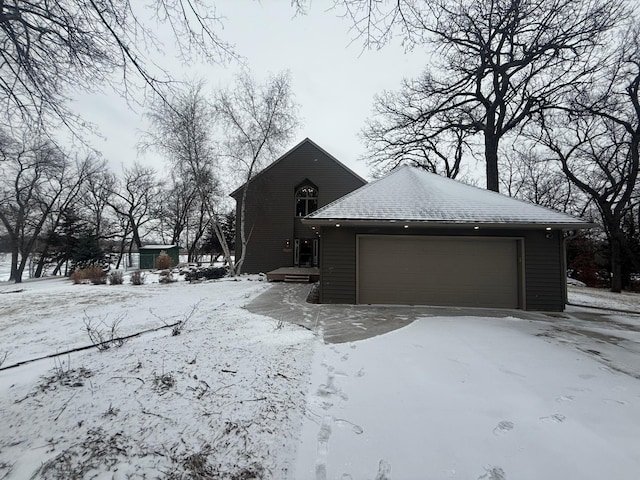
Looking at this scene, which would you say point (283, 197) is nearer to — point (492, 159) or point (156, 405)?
point (492, 159)

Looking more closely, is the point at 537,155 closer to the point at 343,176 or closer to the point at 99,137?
the point at 343,176

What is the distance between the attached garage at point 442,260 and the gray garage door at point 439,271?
27mm

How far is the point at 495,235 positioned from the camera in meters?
7.57

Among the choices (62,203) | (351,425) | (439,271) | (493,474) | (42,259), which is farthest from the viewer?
(62,203)

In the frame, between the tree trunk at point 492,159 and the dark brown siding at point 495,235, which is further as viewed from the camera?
the tree trunk at point 492,159

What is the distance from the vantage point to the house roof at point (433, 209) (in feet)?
23.6

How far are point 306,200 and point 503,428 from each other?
1480 centimetres

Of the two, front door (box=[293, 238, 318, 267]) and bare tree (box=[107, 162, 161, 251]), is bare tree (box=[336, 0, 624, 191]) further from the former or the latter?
bare tree (box=[107, 162, 161, 251])

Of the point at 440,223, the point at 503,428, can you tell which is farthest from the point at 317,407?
the point at 440,223

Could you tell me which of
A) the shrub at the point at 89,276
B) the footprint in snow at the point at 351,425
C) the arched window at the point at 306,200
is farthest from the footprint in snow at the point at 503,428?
the shrub at the point at 89,276

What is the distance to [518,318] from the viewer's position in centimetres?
637

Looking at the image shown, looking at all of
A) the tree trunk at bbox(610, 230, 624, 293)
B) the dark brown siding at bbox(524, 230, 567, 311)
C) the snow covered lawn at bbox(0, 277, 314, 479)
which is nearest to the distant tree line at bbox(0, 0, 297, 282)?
the snow covered lawn at bbox(0, 277, 314, 479)

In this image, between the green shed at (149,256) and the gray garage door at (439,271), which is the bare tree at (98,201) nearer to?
the green shed at (149,256)

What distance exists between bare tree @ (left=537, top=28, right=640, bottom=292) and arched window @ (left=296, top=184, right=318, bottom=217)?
1229 centimetres
